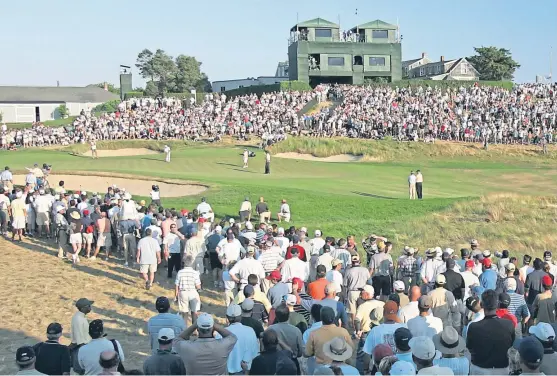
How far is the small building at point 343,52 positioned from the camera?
225 feet

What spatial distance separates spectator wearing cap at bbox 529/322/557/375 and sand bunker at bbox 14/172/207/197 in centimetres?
1997

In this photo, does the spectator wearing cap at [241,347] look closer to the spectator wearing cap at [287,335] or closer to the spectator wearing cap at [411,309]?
the spectator wearing cap at [287,335]

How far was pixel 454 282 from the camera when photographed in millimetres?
11055

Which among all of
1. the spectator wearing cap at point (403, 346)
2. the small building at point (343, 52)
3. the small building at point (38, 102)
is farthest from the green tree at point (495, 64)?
the spectator wearing cap at point (403, 346)

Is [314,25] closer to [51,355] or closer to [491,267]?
[491,267]

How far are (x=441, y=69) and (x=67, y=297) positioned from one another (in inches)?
3865

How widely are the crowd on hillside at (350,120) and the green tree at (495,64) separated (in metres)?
49.2

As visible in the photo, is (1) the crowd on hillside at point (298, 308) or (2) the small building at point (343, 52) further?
(2) the small building at point (343, 52)

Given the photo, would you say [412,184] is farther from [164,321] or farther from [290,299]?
[164,321]

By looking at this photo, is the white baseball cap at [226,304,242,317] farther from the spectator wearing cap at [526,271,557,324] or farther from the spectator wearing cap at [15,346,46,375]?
the spectator wearing cap at [526,271,557,324]

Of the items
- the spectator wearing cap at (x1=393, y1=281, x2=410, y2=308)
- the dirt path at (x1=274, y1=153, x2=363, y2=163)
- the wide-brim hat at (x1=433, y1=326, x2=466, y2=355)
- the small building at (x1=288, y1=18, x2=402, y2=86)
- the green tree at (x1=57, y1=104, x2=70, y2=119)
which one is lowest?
the spectator wearing cap at (x1=393, y1=281, x2=410, y2=308)

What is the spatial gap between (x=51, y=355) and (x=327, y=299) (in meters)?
3.99

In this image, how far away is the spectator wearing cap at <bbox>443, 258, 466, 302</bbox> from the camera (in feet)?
36.1

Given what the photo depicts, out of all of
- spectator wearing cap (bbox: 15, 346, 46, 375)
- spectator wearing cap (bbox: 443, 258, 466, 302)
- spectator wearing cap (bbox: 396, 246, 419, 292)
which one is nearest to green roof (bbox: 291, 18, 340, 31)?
spectator wearing cap (bbox: 396, 246, 419, 292)
